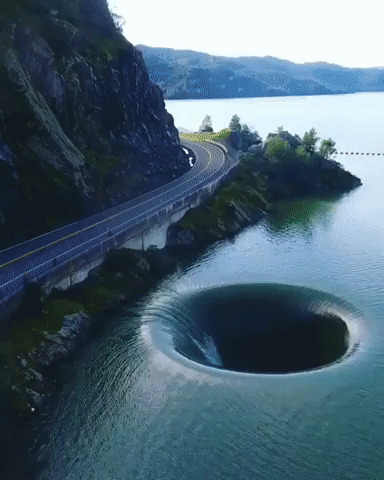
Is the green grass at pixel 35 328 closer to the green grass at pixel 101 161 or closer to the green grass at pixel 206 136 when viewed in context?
the green grass at pixel 101 161

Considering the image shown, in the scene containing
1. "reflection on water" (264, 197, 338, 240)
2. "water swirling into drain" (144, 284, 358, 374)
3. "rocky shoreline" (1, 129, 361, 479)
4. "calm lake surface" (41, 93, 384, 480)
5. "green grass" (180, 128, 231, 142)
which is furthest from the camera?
"green grass" (180, 128, 231, 142)

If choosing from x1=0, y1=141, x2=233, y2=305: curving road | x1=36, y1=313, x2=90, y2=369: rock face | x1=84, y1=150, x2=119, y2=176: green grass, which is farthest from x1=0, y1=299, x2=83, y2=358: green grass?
x1=84, y1=150, x2=119, y2=176: green grass

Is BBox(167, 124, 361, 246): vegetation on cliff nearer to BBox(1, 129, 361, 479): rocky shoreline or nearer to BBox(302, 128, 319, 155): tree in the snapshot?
BBox(302, 128, 319, 155): tree

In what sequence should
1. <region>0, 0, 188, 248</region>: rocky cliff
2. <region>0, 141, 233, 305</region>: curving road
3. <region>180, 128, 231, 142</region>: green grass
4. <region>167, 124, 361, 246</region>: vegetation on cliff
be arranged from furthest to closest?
<region>180, 128, 231, 142</region>: green grass
<region>167, 124, 361, 246</region>: vegetation on cliff
<region>0, 0, 188, 248</region>: rocky cliff
<region>0, 141, 233, 305</region>: curving road

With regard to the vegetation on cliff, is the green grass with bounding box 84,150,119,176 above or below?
above

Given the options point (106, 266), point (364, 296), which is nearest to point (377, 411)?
point (364, 296)

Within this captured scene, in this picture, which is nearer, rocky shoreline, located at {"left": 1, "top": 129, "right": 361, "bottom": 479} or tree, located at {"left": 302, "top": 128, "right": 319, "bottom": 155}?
rocky shoreline, located at {"left": 1, "top": 129, "right": 361, "bottom": 479}

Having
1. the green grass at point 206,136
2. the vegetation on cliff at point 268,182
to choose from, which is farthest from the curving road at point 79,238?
the green grass at point 206,136
